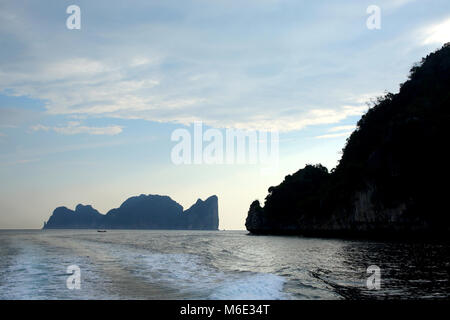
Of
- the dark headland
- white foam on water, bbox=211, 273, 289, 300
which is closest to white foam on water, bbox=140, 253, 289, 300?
white foam on water, bbox=211, 273, 289, 300

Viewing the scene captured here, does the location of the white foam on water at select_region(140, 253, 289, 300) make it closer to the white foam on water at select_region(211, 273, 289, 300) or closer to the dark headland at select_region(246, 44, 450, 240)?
the white foam on water at select_region(211, 273, 289, 300)

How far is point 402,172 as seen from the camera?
75750 mm

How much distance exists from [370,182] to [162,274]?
70.0m

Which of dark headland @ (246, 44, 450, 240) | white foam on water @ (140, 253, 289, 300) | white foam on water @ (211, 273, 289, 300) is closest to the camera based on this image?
white foam on water @ (211, 273, 289, 300)

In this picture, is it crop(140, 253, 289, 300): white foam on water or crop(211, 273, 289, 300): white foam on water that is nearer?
crop(211, 273, 289, 300): white foam on water

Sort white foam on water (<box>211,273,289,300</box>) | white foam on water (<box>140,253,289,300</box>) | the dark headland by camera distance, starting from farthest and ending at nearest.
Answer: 1. the dark headland
2. white foam on water (<box>140,253,289,300</box>)
3. white foam on water (<box>211,273,289,300</box>)

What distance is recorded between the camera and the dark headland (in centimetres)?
7094

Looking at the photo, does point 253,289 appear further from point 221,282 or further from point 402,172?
point 402,172

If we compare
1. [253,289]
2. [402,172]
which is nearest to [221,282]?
[253,289]
